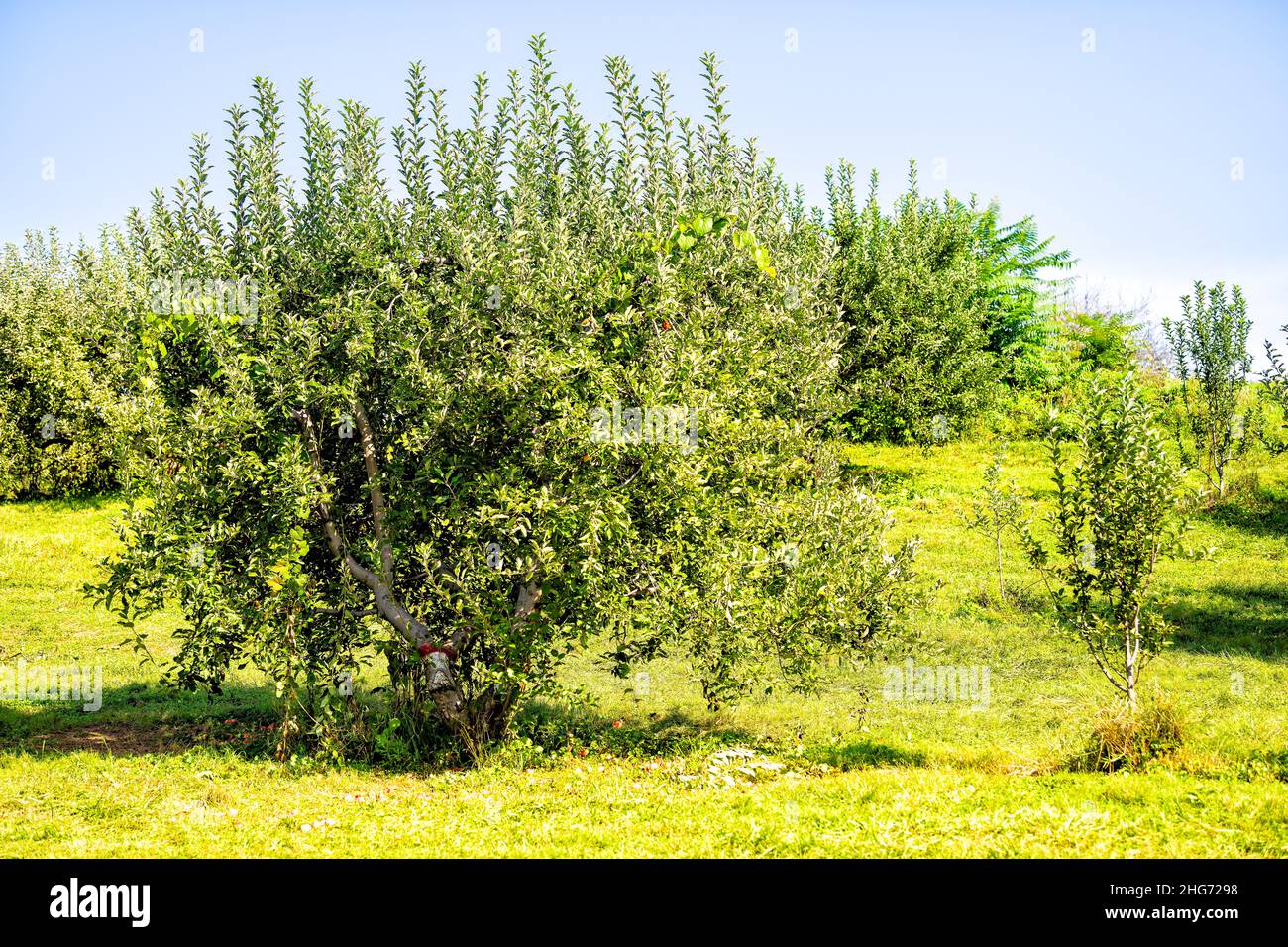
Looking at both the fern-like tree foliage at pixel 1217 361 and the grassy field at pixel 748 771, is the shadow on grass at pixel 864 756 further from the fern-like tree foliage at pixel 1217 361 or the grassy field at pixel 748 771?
the fern-like tree foliage at pixel 1217 361

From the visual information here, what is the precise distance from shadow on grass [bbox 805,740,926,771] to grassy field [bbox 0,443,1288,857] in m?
0.05

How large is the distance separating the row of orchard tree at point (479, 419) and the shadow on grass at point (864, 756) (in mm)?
996

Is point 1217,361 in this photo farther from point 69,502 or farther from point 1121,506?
point 69,502

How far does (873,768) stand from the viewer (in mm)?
11648

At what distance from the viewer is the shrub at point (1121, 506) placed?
11.3 metres

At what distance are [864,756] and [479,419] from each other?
635 cm

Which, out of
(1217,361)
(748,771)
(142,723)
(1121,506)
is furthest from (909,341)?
(142,723)

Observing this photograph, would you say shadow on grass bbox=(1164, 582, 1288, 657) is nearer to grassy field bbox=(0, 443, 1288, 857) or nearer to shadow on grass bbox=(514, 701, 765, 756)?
grassy field bbox=(0, 443, 1288, 857)

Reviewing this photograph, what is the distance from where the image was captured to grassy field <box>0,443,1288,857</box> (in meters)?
8.56

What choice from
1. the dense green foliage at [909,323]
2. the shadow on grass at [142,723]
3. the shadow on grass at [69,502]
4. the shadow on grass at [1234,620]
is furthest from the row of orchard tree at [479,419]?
the shadow on grass at [69,502]

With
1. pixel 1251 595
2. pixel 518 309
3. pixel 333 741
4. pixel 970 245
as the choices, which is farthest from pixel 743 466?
pixel 970 245
